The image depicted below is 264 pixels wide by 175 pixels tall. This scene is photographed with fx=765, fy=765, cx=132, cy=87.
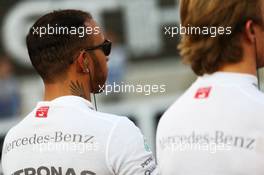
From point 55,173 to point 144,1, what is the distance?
755 centimetres

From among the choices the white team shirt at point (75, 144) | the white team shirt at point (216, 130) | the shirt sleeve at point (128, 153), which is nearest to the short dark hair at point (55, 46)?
the white team shirt at point (75, 144)

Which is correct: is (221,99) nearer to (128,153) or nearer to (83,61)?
(128,153)

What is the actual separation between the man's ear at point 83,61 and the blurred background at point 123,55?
21.6 ft

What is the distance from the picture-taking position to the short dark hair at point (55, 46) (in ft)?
10.1

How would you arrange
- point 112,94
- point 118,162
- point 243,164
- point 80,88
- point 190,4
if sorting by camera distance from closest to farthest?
1. point 243,164
2. point 190,4
3. point 118,162
4. point 80,88
5. point 112,94

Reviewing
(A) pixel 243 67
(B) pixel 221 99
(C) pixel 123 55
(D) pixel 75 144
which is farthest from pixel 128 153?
(C) pixel 123 55

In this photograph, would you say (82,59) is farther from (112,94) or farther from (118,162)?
(112,94)

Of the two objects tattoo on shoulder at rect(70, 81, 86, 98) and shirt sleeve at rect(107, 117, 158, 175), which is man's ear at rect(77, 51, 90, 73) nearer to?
tattoo on shoulder at rect(70, 81, 86, 98)

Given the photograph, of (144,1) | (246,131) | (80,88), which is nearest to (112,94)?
(144,1)

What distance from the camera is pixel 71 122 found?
2.96 meters

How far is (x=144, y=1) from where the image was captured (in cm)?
1030

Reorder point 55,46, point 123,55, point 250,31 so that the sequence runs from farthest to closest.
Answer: point 123,55 < point 55,46 < point 250,31

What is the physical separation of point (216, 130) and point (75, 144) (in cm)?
62

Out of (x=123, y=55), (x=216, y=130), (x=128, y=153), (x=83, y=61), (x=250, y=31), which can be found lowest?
(x=123, y=55)
